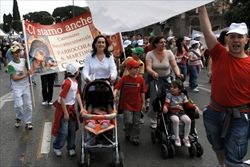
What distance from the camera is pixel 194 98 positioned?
12.5m

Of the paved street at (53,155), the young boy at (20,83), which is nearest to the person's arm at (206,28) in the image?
the paved street at (53,155)

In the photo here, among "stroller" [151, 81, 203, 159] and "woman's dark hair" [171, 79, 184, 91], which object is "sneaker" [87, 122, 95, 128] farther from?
"woman's dark hair" [171, 79, 184, 91]

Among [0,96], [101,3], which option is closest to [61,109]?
[101,3]

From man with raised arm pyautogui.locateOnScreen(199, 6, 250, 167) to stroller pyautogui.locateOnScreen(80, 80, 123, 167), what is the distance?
1.86 meters

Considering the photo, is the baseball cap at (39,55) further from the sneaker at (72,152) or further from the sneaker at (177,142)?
the sneaker at (177,142)

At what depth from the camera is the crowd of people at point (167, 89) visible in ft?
15.5

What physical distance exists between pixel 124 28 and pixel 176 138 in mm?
3497

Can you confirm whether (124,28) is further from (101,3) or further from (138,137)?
(138,137)

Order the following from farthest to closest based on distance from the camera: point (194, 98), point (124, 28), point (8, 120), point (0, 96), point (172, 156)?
point (0, 96) → point (194, 98) → point (8, 120) → point (172, 156) → point (124, 28)

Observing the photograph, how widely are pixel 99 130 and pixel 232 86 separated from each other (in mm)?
2283

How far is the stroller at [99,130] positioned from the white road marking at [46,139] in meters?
1.11

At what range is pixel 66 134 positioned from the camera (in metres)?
6.88

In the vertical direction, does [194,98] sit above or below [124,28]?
below

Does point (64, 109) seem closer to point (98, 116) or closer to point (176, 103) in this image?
point (98, 116)
